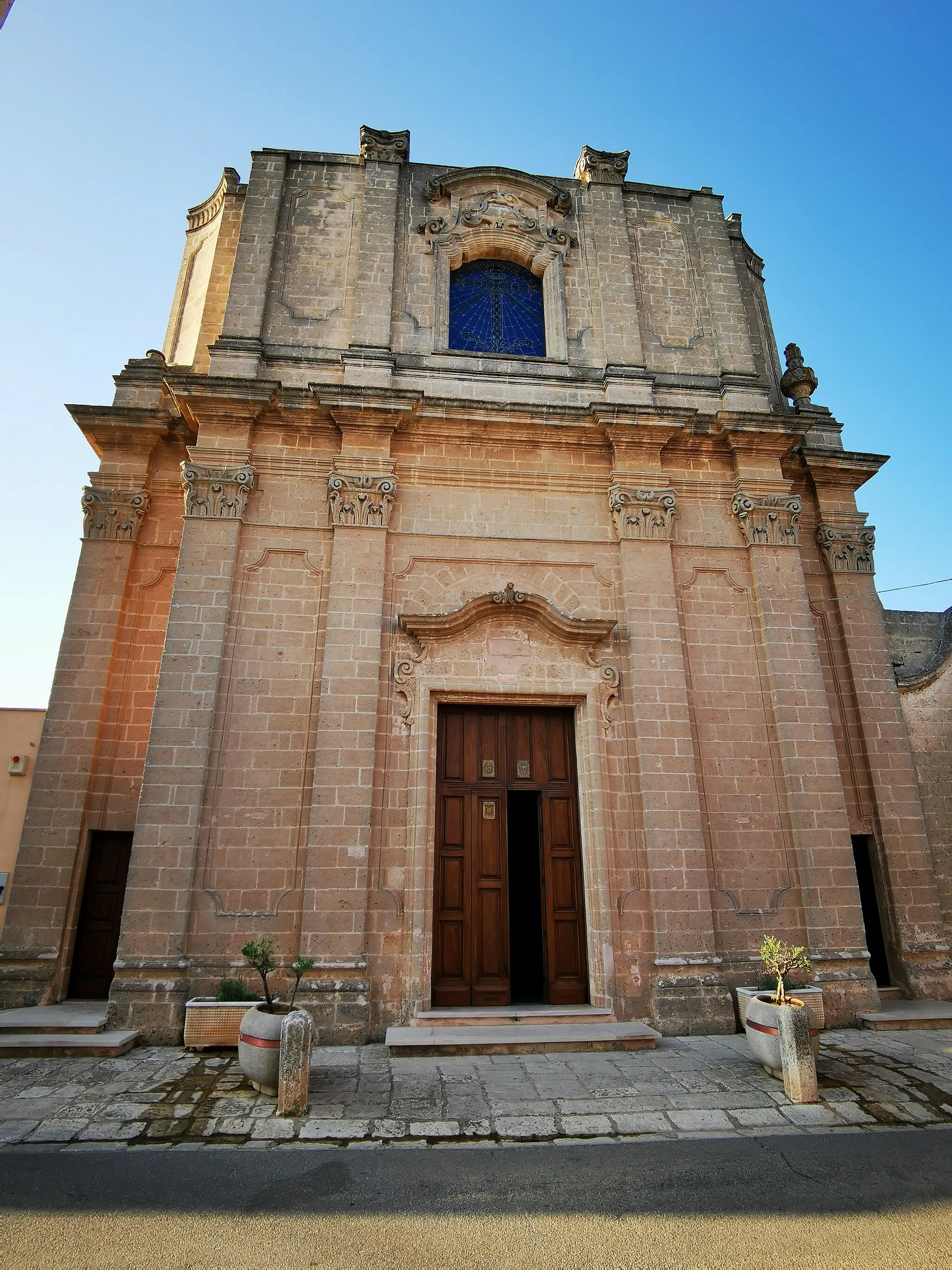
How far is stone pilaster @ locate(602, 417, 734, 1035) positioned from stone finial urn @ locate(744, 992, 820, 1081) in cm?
121


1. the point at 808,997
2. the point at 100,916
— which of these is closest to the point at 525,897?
the point at 808,997

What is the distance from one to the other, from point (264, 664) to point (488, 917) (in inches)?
164

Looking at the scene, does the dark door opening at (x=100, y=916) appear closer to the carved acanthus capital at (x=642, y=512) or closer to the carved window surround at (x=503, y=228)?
the carved acanthus capital at (x=642, y=512)

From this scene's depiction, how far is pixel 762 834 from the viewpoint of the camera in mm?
8781

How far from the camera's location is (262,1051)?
5.64 meters

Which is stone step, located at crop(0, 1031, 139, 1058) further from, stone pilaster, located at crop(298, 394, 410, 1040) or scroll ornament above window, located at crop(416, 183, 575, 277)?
scroll ornament above window, located at crop(416, 183, 575, 277)

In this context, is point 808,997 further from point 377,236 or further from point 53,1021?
point 377,236

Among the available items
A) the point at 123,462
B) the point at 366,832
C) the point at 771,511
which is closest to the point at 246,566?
the point at 123,462

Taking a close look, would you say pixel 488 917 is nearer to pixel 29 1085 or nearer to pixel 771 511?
pixel 29 1085

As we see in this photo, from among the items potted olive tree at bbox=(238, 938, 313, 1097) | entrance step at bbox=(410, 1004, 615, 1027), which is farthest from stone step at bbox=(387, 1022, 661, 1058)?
potted olive tree at bbox=(238, 938, 313, 1097)

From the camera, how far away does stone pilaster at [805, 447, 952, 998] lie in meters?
8.91

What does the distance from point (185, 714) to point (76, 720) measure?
1.64m

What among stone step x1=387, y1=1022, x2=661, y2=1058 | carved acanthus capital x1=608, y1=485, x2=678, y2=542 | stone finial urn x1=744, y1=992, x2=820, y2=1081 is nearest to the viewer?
stone finial urn x1=744, y1=992, x2=820, y2=1081

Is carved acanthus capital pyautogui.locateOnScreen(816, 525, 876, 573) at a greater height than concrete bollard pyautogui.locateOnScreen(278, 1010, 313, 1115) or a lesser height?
greater
